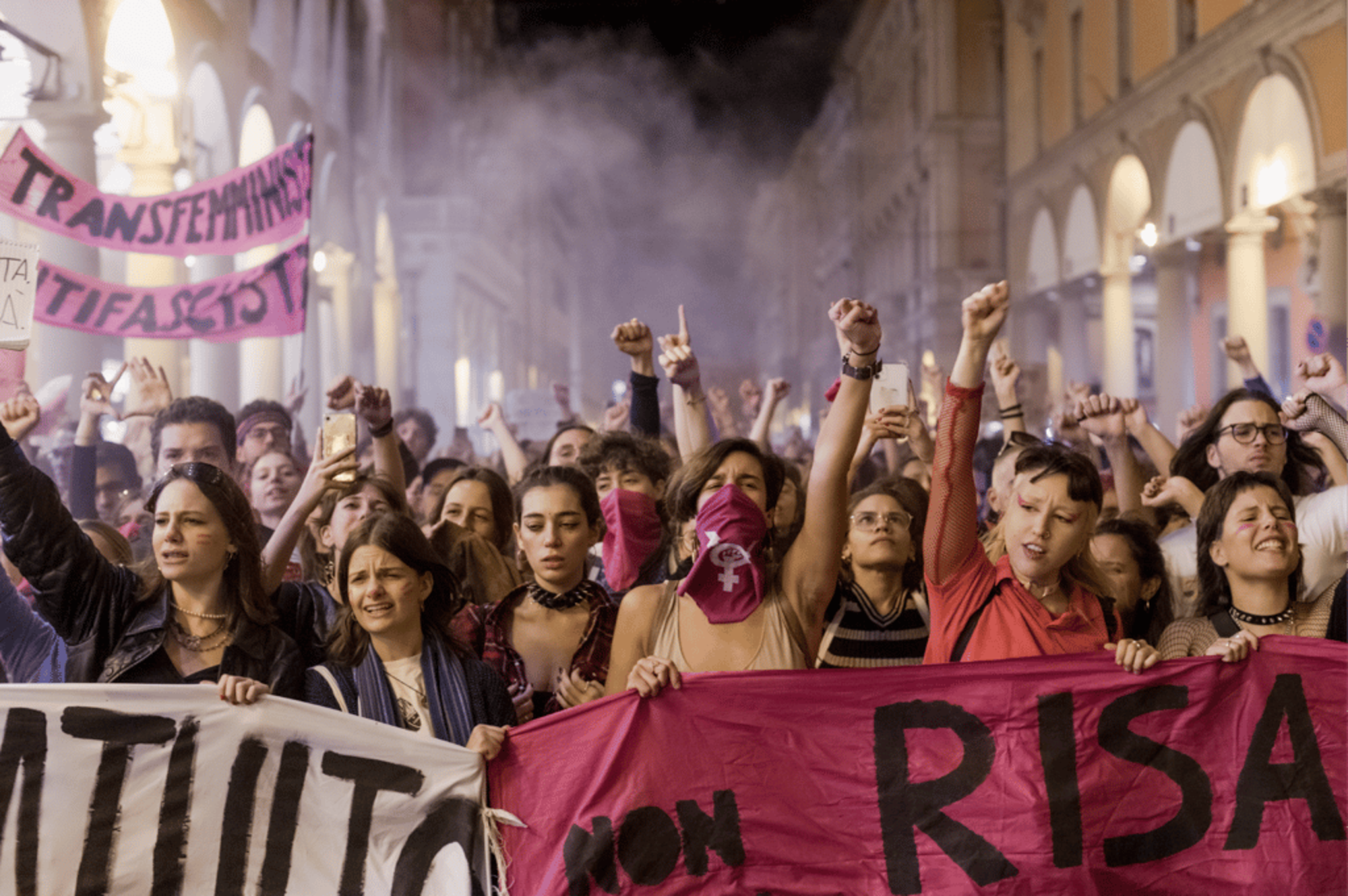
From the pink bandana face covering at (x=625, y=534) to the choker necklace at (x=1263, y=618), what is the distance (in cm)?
163

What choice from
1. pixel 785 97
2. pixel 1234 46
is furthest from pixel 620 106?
pixel 1234 46

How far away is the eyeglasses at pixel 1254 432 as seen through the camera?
4.23m

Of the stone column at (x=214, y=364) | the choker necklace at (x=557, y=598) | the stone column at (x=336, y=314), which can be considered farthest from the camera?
the stone column at (x=336, y=314)

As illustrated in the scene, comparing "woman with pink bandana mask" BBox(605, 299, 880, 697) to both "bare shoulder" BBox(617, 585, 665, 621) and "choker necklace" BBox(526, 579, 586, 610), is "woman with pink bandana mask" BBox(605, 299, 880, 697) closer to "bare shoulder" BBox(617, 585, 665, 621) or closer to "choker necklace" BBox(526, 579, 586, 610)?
"bare shoulder" BBox(617, 585, 665, 621)

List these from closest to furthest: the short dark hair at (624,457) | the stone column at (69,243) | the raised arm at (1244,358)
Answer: the short dark hair at (624,457) < the raised arm at (1244,358) < the stone column at (69,243)

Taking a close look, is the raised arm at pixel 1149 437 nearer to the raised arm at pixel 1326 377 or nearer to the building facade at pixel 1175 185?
the raised arm at pixel 1326 377

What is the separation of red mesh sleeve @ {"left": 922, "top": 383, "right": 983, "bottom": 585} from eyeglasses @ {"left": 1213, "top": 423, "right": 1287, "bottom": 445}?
169 cm

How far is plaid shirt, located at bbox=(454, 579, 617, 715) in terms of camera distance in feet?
10.7

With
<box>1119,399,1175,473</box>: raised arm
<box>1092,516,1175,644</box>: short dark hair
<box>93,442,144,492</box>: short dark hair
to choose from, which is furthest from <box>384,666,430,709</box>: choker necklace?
<box>1119,399,1175,473</box>: raised arm

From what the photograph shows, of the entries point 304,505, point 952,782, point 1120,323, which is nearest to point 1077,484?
point 952,782

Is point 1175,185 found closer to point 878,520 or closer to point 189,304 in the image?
point 189,304

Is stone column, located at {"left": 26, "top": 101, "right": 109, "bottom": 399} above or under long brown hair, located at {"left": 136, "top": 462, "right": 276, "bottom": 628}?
above

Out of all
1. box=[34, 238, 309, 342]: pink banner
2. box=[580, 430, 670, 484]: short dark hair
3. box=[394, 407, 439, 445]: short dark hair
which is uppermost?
box=[34, 238, 309, 342]: pink banner

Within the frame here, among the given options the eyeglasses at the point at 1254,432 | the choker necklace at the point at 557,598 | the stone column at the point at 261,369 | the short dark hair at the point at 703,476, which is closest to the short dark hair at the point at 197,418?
the choker necklace at the point at 557,598
